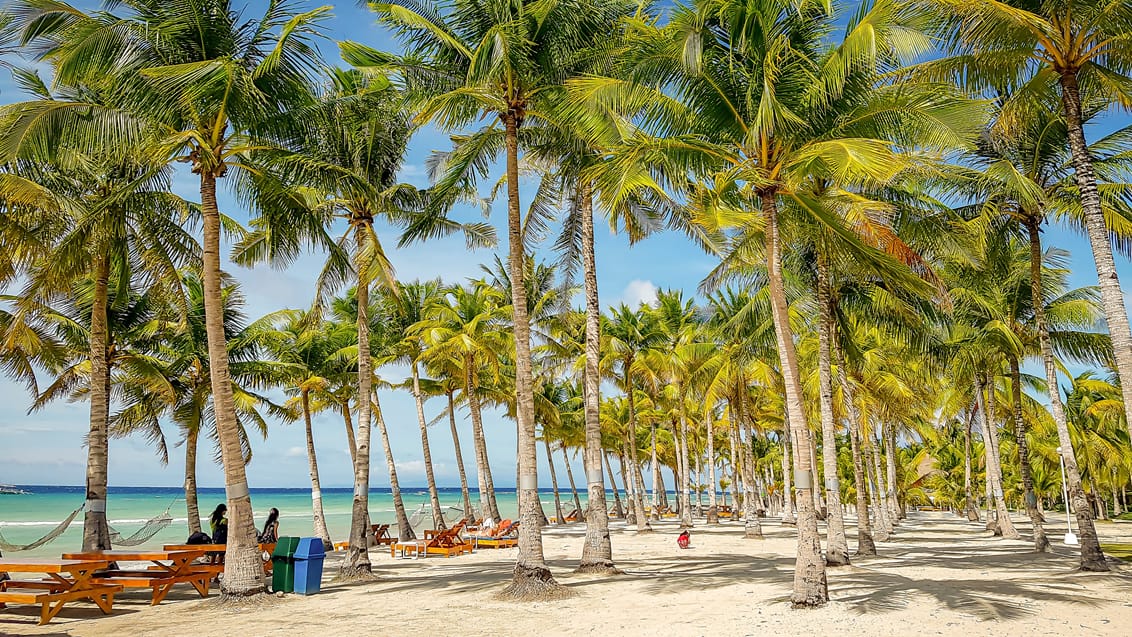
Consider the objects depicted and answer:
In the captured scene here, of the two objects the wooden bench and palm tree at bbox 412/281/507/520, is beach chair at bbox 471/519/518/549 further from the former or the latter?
the wooden bench

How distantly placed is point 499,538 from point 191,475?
369 inches

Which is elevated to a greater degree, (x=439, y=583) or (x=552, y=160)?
(x=552, y=160)

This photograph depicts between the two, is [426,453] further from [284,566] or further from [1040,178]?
[1040,178]

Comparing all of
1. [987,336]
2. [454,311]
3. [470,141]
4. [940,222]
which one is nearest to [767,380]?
[987,336]

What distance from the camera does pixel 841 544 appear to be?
1405 cm

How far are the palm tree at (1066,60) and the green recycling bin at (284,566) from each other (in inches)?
497

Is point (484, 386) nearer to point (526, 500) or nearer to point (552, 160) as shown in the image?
point (552, 160)

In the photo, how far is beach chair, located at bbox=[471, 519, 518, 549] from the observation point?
22.4 metres

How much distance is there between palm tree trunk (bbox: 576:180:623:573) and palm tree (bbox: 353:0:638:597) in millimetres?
1879

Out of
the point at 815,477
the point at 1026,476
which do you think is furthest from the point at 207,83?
the point at 1026,476

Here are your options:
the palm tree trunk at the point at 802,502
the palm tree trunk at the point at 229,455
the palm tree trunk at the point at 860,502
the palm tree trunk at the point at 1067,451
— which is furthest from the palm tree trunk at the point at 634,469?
the palm tree trunk at the point at 229,455

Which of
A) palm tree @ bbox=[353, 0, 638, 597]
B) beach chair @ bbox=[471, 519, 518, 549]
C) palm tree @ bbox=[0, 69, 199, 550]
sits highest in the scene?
palm tree @ bbox=[353, 0, 638, 597]

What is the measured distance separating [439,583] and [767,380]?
709 inches

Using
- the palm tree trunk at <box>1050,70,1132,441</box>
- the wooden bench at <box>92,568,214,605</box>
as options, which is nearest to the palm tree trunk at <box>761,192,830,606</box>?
the palm tree trunk at <box>1050,70,1132,441</box>
